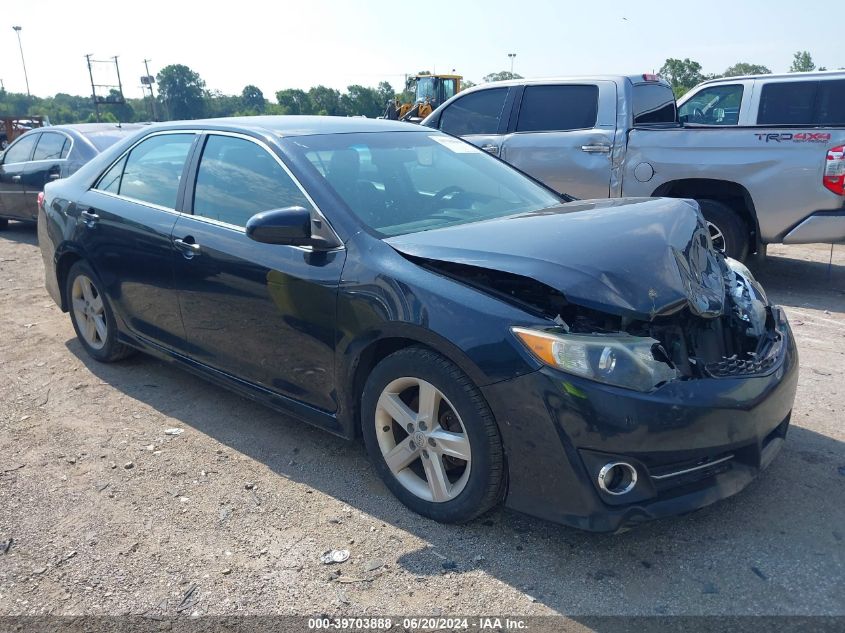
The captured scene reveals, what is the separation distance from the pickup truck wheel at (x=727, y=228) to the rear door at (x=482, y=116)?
232 centimetres

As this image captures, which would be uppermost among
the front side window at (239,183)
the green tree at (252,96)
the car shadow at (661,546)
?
the green tree at (252,96)

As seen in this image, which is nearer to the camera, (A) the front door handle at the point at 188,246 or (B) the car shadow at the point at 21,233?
(A) the front door handle at the point at 188,246

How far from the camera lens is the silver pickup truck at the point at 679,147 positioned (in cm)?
630

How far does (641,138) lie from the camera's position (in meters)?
7.05

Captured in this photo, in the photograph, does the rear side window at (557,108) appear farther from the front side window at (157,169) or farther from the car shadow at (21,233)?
the car shadow at (21,233)

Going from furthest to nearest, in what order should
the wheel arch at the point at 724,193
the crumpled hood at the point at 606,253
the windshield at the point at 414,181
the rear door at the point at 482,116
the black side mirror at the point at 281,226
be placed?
the rear door at the point at 482,116, the wheel arch at the point at 724,193, the windshield at the point at 414,181, the black side mirror at the point at 281,226, the crumpled hood at the point at 606,253

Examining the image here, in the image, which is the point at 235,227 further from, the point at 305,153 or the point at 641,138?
the point at 641,138

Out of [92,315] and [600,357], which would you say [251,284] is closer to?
[600,357]

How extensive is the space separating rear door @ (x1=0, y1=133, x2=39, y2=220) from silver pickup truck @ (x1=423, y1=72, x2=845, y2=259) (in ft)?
18.6

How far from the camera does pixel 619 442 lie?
2.54 meters

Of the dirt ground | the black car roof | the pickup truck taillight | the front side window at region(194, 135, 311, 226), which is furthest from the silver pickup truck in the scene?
the front side window at region(194, 135, 311, 226)

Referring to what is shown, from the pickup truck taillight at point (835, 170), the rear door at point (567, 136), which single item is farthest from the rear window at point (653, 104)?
the pickup truck taillight at point (835, 170)

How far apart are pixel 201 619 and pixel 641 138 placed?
19.7 feet

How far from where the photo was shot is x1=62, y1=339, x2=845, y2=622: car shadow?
8.45 feet
